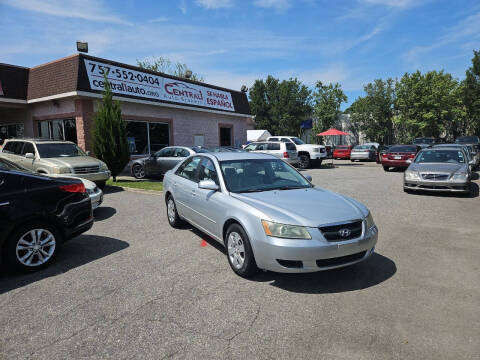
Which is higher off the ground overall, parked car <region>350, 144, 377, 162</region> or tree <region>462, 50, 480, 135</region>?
tree <region>462, 50, 480, 135</region>

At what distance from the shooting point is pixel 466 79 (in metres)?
39.1

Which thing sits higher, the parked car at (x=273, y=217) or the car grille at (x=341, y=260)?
the parked car at (x=273, y=217)

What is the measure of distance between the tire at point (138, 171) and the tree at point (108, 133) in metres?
1.74

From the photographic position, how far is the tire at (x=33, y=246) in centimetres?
422

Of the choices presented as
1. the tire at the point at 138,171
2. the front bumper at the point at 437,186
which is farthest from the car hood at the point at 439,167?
the tire at the point at 138,171

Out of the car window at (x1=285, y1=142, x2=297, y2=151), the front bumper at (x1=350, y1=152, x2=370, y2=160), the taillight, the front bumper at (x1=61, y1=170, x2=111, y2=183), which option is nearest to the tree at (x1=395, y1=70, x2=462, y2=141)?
the front bumper at (x1=350, y1=152, x2=370, y2=160)

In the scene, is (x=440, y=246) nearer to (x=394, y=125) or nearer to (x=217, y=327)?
(x=217, y=327)

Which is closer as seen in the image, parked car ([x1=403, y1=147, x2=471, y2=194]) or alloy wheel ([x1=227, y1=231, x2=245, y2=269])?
alloy wheel ([x1=227, y1=231, x2=245, y2=269])

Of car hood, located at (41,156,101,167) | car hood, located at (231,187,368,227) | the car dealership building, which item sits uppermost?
the car dealership building

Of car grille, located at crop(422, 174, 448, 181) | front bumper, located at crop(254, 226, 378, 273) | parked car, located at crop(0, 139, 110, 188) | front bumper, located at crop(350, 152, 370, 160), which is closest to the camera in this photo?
front bumper, located at crop(254, 226, 378, 273)

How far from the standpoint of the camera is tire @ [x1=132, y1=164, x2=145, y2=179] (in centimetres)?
1477

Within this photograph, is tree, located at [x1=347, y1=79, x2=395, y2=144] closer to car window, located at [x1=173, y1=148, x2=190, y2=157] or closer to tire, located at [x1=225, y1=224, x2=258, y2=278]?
car window, located at [x1=173, y1=148, x2=190, y2=157]

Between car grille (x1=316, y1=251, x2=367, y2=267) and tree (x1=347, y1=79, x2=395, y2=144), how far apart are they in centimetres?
3748

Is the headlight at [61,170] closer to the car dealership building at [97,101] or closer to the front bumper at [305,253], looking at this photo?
the car dealership building at [97,101]
